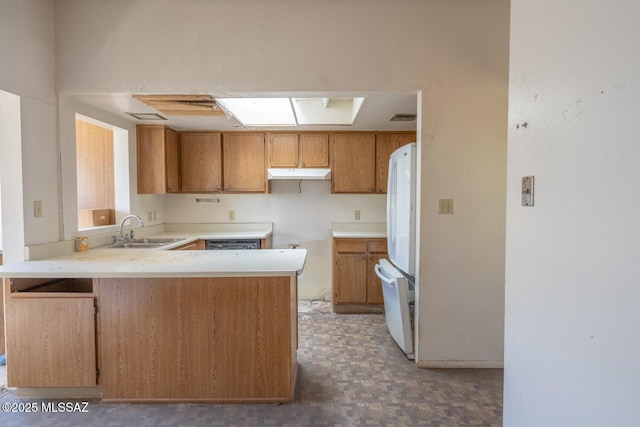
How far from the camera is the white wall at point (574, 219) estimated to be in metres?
0.74

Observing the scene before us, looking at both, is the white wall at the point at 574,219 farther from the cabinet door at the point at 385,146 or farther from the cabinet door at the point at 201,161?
the cabinet door at the point at 201,161

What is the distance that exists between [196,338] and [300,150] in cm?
243

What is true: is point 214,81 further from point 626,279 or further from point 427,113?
point 626,279

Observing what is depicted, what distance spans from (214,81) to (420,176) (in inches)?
65.0

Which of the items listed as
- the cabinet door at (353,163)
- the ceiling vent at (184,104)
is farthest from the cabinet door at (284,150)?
the ceiling vent at (184,104)

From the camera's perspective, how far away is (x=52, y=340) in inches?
70.7

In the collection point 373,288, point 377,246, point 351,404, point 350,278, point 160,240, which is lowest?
point 351,404

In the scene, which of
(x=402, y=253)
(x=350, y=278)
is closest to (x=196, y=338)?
(x=402, y=253)

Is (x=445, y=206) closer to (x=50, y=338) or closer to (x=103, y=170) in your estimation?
(x=50, y=338)

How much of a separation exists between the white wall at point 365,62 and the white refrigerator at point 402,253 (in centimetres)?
10

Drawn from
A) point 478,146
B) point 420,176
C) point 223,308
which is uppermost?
point 478,146

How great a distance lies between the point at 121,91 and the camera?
2.23 meters

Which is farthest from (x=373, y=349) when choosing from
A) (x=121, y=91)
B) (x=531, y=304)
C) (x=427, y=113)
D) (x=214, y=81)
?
(x=121, y=91)

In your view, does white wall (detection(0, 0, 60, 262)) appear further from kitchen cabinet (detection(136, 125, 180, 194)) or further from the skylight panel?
the skylight panel
